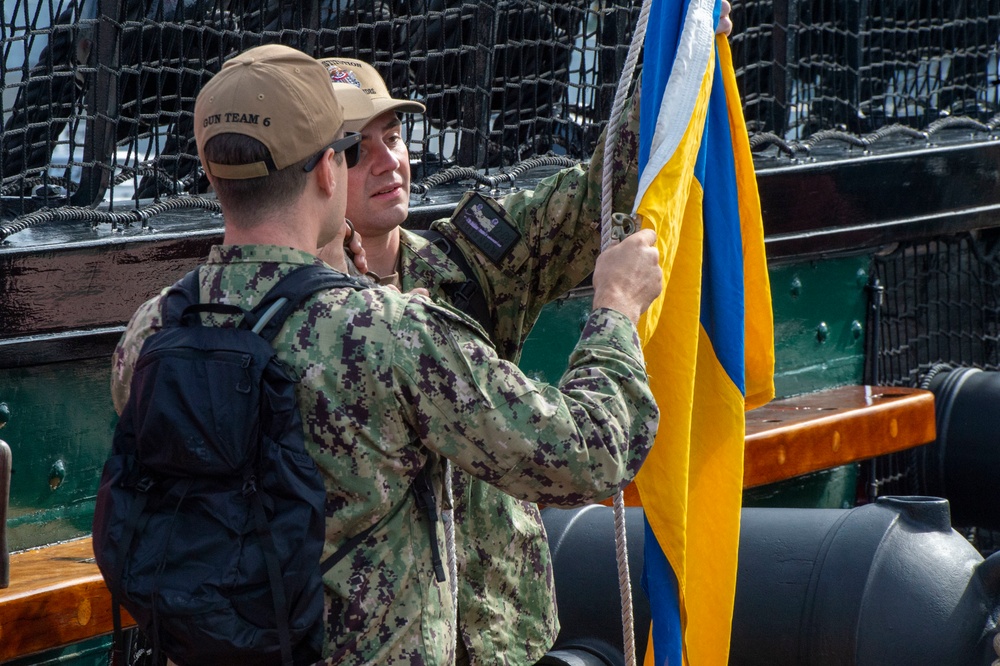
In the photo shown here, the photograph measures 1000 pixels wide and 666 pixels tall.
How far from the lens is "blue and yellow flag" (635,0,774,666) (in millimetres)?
2523

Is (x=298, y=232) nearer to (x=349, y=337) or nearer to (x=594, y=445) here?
(x=349, y=337)

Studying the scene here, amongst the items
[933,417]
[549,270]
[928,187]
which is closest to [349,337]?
[549,270]

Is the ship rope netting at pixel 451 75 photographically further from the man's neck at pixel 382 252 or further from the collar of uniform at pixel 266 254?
the collar of uniform at pixel 266 254

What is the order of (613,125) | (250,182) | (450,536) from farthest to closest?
1. (613,125)
2. (450,536)
3. (250,182)

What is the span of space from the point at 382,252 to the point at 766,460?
199 cm

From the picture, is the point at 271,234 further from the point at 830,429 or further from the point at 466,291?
the point at 830,429

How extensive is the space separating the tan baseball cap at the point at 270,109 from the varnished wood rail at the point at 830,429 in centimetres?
219

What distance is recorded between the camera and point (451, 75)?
430 centimetres

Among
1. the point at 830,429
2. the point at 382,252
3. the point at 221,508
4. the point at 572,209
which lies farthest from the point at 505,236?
the point at 830,429

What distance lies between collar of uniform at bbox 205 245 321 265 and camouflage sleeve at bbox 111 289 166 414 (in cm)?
17

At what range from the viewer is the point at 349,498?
6.04 feet

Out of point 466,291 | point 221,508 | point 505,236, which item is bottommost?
point 221,508

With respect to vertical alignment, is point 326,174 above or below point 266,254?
above

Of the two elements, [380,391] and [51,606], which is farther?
[51,606]
